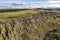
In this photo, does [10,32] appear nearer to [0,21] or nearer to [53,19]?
[0,21]

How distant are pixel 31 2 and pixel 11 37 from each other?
53824 mm

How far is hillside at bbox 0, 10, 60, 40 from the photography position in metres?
48.5

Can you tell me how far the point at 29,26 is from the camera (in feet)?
191

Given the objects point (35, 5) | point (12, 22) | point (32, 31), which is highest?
point (12, 22)

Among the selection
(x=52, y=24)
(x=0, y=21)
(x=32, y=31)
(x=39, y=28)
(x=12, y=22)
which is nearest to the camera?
(x=0, y=21)

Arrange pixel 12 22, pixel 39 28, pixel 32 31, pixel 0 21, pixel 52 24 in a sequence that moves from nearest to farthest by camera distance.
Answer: pixel 0 21 < pixel 12 22 < pixel 32 31 < pixel 39 28 < pixel 52 24

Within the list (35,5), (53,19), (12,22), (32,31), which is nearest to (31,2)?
(35,5)

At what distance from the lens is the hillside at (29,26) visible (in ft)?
159

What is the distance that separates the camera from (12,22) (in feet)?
165

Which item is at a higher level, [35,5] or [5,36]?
[5,36]

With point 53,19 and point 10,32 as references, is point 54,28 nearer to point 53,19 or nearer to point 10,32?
point 53,19

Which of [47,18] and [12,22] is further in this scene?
[47,18]

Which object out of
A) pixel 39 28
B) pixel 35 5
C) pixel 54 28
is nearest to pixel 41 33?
pixel 39 28

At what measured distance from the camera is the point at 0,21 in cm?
4734
